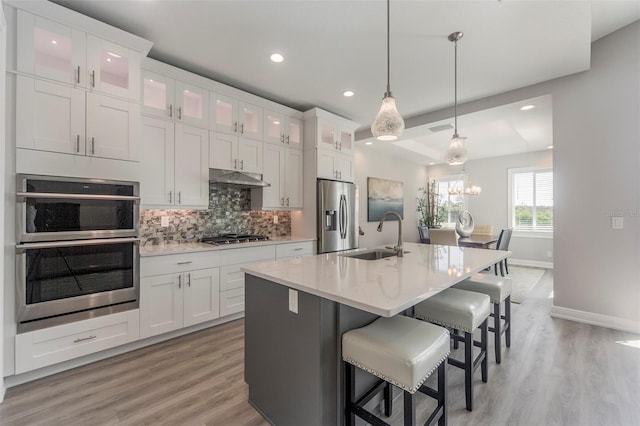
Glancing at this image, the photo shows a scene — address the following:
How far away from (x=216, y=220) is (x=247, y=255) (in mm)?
706

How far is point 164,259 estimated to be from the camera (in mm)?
2688

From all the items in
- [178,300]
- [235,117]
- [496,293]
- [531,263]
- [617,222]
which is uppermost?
[235,117]

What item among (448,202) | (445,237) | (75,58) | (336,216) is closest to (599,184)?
(445,237)

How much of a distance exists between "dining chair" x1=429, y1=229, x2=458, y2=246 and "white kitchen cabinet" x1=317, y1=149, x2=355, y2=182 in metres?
1.73

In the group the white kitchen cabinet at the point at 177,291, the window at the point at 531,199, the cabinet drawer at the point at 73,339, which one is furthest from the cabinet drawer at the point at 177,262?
→ the window at the point at 531,199

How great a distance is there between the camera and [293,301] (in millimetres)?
1542

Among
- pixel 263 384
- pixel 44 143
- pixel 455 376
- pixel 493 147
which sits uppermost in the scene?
pixel 493 147

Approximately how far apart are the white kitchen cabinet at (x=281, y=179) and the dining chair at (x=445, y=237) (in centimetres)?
237

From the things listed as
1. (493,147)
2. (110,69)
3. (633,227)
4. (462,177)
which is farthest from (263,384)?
(462,177)

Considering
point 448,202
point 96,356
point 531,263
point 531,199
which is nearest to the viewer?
point 96,356

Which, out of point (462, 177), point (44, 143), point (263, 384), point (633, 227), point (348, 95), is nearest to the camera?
point (263, 384)

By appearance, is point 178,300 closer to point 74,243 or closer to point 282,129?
point 74,243

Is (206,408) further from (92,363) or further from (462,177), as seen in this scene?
(462,177)

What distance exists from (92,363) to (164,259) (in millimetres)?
975
